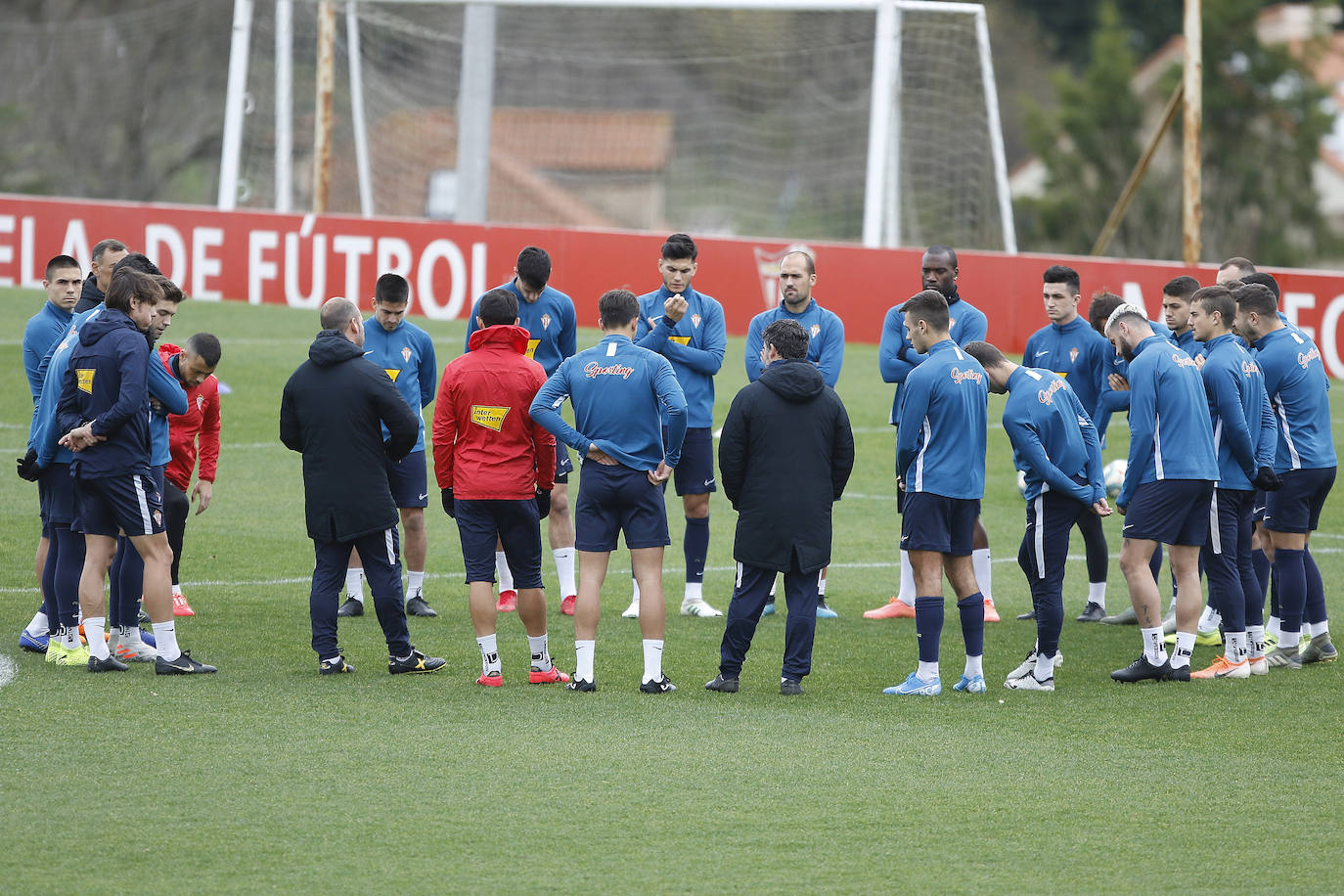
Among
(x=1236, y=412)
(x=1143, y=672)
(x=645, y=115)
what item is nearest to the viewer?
(x=1236, y=412)

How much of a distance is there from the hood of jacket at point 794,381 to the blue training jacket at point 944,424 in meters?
0.50

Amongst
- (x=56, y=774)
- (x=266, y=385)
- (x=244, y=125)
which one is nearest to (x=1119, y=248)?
(x=244, y=125)

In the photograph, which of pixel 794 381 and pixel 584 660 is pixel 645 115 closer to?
pixel 794 381

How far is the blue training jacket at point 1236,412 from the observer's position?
905 cm

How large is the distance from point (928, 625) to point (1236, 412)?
207cm

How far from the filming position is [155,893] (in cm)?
558

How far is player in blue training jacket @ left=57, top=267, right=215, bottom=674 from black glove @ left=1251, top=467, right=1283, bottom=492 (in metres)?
5.85

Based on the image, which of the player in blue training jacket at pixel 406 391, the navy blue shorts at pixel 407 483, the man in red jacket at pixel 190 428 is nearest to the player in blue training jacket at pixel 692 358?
the player in blue training jacket at pixel 406 391

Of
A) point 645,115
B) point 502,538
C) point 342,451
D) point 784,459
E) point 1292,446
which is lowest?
point 502,538

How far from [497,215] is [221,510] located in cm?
1401

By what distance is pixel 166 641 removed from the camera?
870 centimetres

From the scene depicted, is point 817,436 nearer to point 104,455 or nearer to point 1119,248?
point 104,455


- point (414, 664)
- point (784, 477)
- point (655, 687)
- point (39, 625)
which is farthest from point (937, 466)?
point (39, 625)

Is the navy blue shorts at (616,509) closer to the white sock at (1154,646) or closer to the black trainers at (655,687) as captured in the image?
the black trainers at (655,687)
